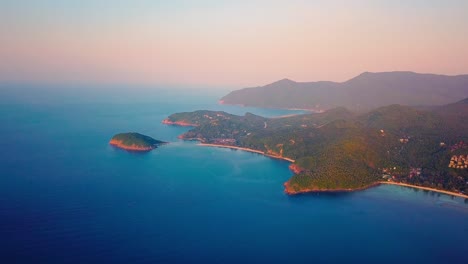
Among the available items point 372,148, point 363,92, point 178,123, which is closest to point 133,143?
point 178,123

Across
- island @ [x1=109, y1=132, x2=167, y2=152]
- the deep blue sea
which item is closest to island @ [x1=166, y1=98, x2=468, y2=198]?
the deep blue sea

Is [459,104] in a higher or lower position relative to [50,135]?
higher

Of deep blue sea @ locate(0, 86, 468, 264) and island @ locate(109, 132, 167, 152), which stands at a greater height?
island @ locate(109, 132, 167, 152)

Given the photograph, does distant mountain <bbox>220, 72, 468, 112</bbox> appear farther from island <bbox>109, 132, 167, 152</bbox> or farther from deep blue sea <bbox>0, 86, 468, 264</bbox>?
deep blue sea <bbox>0, 86, 468, 264</bbox>

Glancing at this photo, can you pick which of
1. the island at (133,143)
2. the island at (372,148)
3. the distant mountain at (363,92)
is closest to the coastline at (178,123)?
the island at (372,148)

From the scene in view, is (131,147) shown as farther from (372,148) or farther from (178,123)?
(372,148)

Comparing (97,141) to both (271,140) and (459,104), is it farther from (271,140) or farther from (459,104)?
(459,104)

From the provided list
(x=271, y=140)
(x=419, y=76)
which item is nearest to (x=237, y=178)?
(x=271, y=140)
